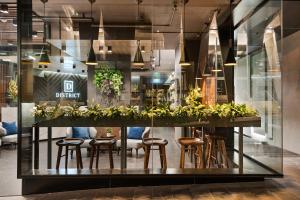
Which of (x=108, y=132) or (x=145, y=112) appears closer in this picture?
(x=145, y=112)

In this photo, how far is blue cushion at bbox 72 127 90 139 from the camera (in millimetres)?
5449

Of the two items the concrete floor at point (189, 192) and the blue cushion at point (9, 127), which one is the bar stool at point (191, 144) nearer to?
the concrete floor at point (189, 192)

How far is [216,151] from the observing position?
18.9ft

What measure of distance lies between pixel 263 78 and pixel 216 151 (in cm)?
191

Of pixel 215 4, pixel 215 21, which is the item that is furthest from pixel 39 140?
pixel 215 21

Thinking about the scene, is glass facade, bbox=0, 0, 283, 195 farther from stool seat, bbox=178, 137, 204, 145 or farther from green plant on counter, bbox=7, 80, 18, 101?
green plant on counter, bbox=7, 80, 18, 101

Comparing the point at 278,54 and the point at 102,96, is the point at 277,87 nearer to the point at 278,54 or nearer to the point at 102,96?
the point at 278,54

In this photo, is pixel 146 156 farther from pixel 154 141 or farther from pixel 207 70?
pixel 207 70

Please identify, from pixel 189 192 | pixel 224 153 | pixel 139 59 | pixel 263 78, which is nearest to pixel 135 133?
pixel 189 192

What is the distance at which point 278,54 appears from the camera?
5430 mm

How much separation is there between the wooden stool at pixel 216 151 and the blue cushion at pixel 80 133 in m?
2.23

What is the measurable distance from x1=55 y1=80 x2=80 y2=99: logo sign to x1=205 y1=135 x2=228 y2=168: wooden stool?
278 centimetres

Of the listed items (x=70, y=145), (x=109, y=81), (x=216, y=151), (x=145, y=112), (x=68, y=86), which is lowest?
(x=216, y=151)

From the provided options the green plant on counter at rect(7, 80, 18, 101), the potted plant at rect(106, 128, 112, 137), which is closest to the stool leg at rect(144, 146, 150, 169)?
the potted plant at rect(106, 128, 112, 137)
